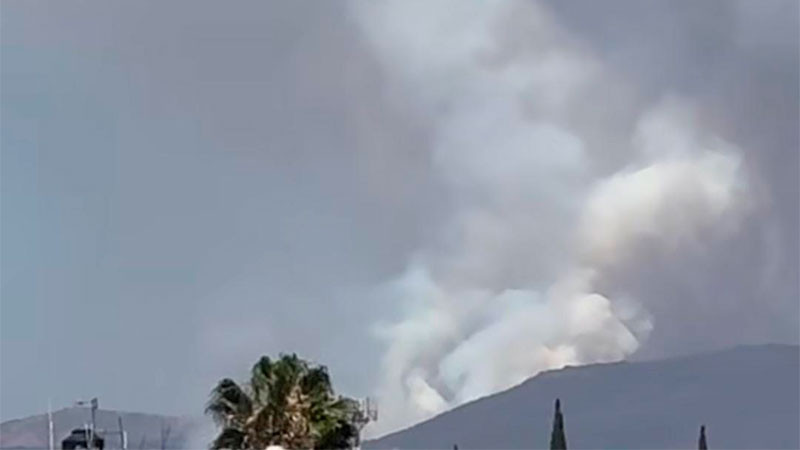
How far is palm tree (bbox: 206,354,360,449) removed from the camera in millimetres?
88938

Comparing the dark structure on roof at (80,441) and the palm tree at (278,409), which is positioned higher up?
the dark structure on roof at (80,441)

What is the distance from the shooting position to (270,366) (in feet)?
294

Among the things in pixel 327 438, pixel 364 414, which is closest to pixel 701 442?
pixel 364 414

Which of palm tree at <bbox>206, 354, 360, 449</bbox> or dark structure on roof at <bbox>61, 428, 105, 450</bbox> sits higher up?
dark structure on roof at <bbox>61, 428, 105, 450</bbox>

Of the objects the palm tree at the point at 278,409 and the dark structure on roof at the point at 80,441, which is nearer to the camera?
the palm tree at the point at 278,409

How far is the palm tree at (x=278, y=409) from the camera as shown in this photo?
3501 inches

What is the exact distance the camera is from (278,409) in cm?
8956

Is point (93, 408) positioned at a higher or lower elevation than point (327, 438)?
higher

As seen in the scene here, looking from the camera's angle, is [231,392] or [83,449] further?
[83,449]

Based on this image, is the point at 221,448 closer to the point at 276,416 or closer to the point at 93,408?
the point at 276,416

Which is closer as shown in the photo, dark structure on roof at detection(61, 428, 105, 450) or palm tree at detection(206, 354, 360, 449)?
palm tree at detection(206, 354, 360, 449)

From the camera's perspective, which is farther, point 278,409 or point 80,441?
point 80,441

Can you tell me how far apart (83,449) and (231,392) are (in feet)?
75.7

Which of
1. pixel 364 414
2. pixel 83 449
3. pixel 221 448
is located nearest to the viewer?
pixel 221 448
